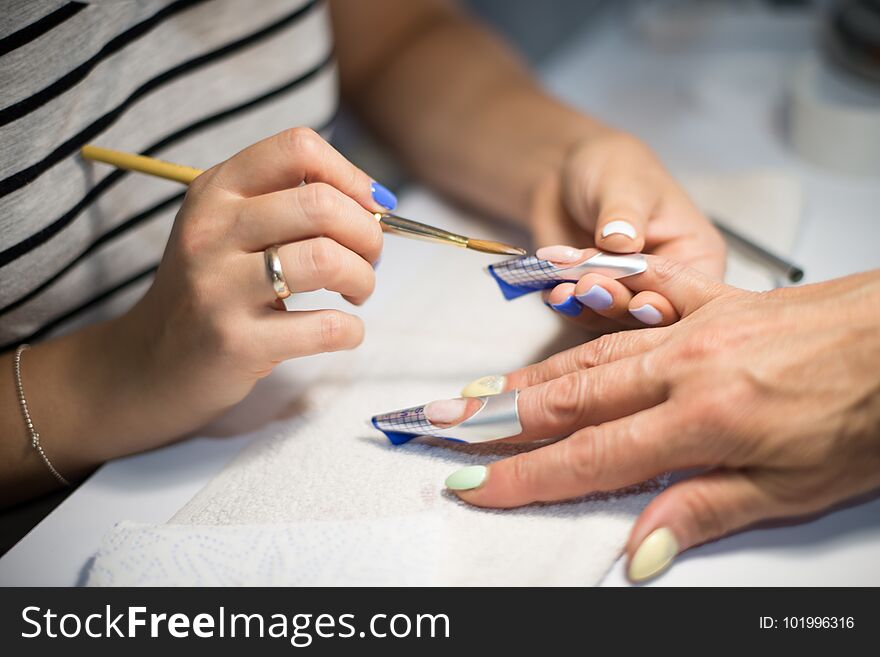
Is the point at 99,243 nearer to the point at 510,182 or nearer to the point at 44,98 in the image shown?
the point at 44,98

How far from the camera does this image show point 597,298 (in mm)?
569

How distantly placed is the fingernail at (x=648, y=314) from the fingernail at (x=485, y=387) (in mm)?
104

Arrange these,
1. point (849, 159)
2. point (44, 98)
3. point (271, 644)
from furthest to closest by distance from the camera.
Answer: point (849, 159)
point (44, 98)
point (271, 644)

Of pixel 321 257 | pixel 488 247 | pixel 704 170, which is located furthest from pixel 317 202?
pixel 704 170

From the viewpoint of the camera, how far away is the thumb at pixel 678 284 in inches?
22.1

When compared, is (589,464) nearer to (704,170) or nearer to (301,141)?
(301,141)

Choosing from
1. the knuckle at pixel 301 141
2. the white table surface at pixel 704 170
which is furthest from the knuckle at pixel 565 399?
the knuckle at pixel 301 141

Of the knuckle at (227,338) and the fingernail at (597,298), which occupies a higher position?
the fingernail at (597,298)

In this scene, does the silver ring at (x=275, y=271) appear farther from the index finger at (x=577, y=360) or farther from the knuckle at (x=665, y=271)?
the knuckle at (x=665, y=271)

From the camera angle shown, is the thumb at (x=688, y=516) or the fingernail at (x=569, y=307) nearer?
the thumb at (x=688, y=516)

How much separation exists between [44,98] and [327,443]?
1.05 feet

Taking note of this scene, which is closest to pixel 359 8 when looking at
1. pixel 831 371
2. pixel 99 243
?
pixel 99 243

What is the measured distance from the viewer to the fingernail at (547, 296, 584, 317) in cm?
58

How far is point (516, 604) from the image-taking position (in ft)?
1.52
